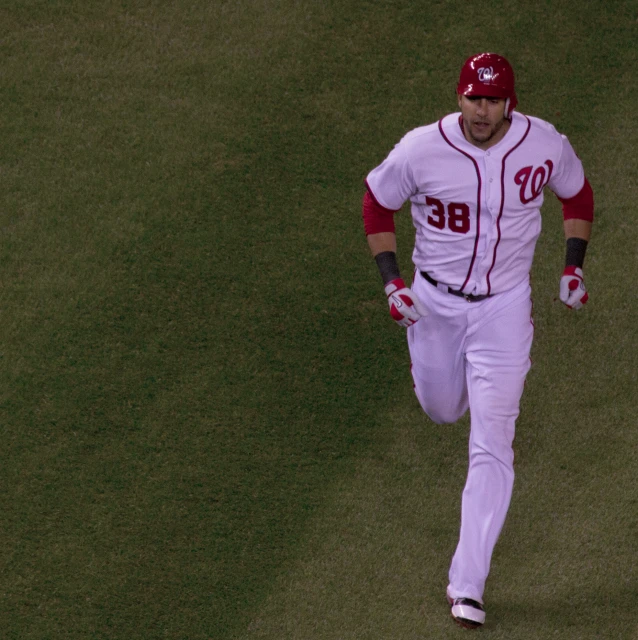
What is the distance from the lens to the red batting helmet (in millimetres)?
5238

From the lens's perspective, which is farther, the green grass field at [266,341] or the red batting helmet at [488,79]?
the green grass field at [266,341]

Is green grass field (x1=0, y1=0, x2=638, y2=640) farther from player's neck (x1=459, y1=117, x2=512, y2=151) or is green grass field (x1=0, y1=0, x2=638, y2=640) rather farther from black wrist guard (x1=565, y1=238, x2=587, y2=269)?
player's neck (x1=459, y1=117, x2=512, y2=151)

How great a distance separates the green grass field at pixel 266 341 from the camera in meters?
5.82

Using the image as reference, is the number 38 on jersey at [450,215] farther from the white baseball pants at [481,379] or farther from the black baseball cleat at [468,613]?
the black baseball cleat at [468,613]

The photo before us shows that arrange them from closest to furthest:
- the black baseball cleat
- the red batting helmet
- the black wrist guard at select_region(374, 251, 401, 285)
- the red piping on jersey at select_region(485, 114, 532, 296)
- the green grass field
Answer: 1. the red batting helmet
2. the red piping on jersey at select_region(485, 114, 532, 296)
3. the black baseball cleat
4. the black wrist guard at select_region(374, 251, 401, 285)
5. the green grass field

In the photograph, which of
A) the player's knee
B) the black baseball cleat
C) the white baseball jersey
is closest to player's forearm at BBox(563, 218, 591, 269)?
the white baseball jersey

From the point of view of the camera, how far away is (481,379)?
5.59 meters

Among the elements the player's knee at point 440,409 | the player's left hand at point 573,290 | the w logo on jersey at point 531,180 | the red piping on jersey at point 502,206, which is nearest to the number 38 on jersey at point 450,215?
the red piping on jersey at point 502,206

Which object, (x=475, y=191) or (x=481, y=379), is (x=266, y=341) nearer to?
(x=481, y=379)

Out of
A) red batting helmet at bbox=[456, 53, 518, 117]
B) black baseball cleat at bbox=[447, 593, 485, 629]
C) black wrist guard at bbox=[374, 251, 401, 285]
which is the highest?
red batting helmet at bbox=[456, 53, 518, 117]

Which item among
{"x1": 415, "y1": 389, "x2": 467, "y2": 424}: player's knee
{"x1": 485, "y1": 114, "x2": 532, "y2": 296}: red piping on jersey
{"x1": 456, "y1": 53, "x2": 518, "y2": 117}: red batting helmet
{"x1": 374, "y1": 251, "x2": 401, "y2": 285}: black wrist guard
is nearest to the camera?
{"x1": 456, "y1": 53, "x2": 518, "y2": 117}: red batting helmet

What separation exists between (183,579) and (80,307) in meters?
1.80

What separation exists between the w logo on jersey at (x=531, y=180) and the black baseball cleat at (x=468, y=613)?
1.88 metres

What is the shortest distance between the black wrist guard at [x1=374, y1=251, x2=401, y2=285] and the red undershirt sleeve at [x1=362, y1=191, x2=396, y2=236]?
0.12 m
